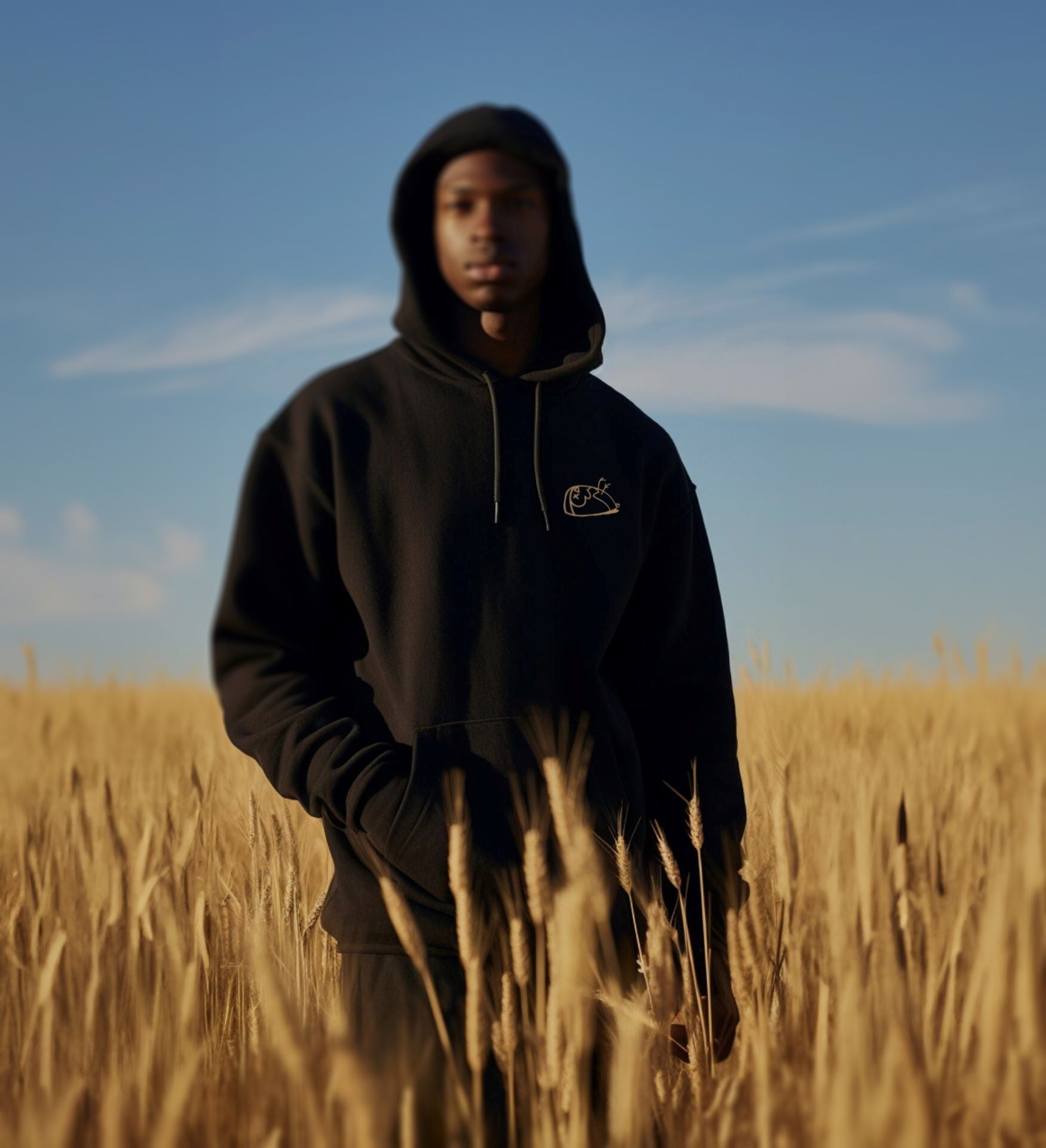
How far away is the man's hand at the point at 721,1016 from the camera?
1.97 metres

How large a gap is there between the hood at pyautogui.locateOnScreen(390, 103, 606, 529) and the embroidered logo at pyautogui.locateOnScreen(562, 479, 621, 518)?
0.19 ft

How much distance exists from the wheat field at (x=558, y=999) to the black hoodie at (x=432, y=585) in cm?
20

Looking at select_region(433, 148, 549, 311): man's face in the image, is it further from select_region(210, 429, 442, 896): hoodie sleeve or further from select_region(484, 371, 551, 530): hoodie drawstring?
select_region(210, 429, 442, 896): hoodie sleeve

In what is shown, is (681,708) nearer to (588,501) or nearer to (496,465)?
(588,501)

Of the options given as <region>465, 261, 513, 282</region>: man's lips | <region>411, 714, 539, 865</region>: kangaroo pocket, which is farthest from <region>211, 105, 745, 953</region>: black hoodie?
<region>465, 261, 513, 282</region>: man's lips

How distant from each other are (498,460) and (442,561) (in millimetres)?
191

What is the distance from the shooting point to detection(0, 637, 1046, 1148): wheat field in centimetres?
114

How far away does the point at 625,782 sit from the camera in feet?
6.39

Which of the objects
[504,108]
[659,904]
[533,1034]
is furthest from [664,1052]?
[504,108]

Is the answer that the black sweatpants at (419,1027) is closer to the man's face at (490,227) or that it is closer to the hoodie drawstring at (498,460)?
the hoodie drawstring at (498,460)

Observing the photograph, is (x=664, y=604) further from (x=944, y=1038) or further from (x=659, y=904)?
(x=944, y=1038)

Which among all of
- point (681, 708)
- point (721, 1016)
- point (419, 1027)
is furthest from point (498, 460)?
point (721, 1016)

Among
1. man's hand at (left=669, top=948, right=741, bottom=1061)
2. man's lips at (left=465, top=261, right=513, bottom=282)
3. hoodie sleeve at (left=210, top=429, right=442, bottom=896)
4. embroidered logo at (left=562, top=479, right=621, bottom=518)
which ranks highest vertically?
man's lips at (left=465, top=261, right=513, bottom=282)

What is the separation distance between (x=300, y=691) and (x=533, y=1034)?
0.65 meters
